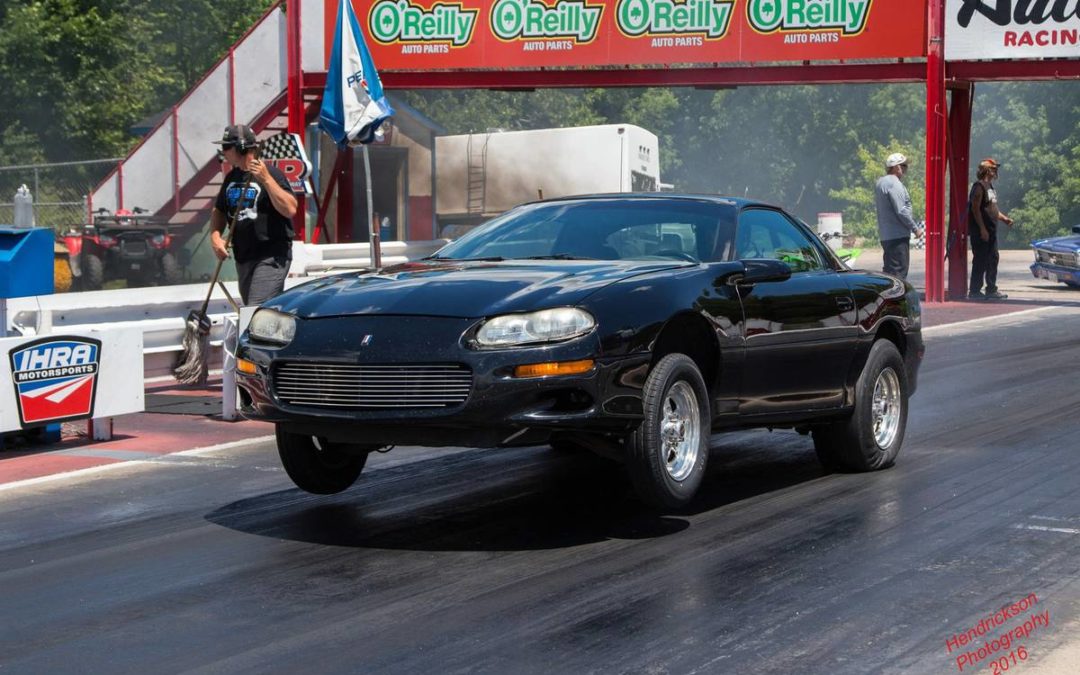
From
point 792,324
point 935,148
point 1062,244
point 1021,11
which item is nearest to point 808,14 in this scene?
point 935,148

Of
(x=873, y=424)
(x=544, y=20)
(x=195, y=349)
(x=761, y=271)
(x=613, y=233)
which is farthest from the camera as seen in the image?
(x=544, y=20)

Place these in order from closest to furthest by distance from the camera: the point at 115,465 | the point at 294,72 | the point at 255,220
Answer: the point at 115,465
the point at 255,220
the point at 294,72

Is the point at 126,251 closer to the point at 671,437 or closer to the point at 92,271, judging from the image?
the point at 92,271

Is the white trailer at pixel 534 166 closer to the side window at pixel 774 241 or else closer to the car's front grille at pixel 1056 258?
the car's front grille at pixel 1056 258

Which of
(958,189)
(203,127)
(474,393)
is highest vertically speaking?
(203,127)

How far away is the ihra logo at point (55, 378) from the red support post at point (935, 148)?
49.0 feet

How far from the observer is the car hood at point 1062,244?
25.2 m

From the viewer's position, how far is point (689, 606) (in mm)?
5344

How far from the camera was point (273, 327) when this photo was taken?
6699 mm

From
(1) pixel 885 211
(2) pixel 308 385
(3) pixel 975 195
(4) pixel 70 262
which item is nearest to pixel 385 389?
(2) pixel 308 385

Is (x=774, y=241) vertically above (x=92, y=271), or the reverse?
(x=774, y=241)

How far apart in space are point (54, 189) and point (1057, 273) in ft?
74.3

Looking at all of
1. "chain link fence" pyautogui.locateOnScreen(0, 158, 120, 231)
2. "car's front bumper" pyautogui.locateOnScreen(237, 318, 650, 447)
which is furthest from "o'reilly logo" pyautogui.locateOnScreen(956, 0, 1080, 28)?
"chain link fence" pyautogui.locateOnScreen(0, 158, 120, 231)

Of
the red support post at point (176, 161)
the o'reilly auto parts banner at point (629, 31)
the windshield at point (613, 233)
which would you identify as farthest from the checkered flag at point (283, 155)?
the windshield at point (613, 233)
